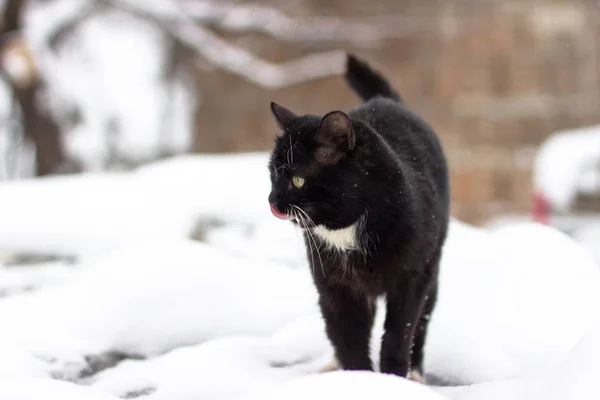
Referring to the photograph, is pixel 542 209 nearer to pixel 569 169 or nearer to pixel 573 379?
pixel 569 169

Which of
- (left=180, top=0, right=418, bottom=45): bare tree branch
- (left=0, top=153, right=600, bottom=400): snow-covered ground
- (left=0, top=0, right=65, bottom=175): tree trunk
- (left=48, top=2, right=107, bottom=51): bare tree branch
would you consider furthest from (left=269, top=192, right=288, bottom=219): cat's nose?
(left=180, top=0, right=418, bottom=45): bare tree branch

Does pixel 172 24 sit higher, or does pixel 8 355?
pixel 172 24

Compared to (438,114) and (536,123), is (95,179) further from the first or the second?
(536,123)

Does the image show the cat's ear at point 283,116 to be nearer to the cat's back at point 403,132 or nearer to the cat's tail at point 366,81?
the cat's back at point 403,132

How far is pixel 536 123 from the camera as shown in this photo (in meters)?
9.66

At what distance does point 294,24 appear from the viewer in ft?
30.0

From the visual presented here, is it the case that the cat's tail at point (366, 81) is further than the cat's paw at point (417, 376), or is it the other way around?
the cat's tail at point (366, 81)

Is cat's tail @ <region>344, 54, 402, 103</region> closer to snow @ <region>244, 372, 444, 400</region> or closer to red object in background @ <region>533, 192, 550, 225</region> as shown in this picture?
snow @ <region>244, 372, 444, 400</region>

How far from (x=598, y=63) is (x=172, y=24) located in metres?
5.65

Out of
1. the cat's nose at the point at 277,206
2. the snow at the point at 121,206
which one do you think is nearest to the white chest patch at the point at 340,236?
the cat's nose at the point at 277,206

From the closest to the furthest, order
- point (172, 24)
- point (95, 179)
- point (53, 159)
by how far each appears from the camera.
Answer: point (95, 179)
point (53, 159)
point (172, 24)

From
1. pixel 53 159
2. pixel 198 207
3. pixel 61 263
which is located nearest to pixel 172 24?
pixel 53 159

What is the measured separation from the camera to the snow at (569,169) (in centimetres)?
556

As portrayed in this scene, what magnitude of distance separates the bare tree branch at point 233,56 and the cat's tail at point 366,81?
535 centimetres
